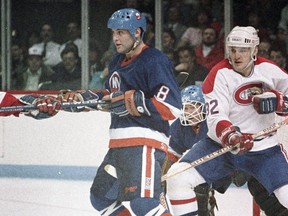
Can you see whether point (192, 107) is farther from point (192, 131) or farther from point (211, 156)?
point (211, 156)

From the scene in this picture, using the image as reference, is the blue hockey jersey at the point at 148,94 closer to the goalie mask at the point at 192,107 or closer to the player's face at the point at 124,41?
the player's face at the point at 124,41

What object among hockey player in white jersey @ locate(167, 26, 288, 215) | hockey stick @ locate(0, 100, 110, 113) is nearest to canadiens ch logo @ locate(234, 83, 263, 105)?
hockey player in white jersey @ locate(167, 26, 288, 215)

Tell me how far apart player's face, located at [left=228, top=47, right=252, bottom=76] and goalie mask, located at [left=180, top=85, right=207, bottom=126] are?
38cm

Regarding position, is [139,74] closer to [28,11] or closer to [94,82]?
[94,82]

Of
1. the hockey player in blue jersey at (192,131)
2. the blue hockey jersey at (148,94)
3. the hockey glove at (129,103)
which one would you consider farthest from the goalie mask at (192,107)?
the hockey glove at (129,103)

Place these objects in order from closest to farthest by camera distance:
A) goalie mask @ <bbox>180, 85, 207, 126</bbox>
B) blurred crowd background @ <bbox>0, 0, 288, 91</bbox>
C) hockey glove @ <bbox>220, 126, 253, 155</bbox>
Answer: hockey glove @ <bbox>220, 126, 253, 155</bbox> → goalie mask @ <bbox>180, 85, 207, 126</bbox> → blurred crowd background @ <bbox>0, 0, 288, 91</bbox>

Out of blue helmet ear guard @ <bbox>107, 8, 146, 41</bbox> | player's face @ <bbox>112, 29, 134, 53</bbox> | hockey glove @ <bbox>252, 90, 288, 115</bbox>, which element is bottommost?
hockey glove @ <bbox>252, 90, 288, 115</bbox>

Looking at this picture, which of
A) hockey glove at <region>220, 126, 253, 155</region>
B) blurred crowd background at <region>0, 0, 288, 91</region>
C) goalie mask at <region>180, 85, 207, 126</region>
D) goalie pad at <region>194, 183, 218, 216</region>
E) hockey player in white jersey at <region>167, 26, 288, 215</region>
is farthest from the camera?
blurred crowd background at <region>0, 0, 288, 91</region>

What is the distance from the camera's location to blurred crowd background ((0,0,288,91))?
5602 mm

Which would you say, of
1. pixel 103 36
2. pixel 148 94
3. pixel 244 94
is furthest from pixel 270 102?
pixel 103 36

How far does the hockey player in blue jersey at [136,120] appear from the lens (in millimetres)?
3307

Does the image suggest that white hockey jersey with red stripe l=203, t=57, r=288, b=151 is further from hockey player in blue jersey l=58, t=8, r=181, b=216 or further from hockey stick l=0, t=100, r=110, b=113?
hockey stick l=0, t=100, r=110, b=113

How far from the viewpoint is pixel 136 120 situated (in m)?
3.44

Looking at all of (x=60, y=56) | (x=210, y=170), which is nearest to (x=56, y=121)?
(x=60, y=56)
